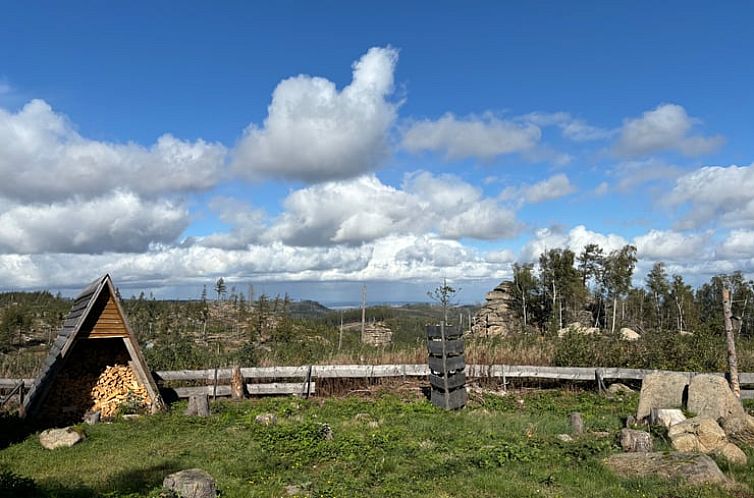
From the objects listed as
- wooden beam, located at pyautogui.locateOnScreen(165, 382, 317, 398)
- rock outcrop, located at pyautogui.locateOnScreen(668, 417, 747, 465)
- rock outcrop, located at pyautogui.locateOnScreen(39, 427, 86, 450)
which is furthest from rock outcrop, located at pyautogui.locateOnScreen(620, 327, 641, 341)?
rock outcrop, located at pyautogui.locateOnScreen(39, 427, 86, 450)

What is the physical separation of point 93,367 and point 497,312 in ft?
103

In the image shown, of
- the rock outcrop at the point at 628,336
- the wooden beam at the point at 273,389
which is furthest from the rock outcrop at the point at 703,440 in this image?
the wooden beam at the point at 273,389

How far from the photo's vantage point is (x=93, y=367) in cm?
1311

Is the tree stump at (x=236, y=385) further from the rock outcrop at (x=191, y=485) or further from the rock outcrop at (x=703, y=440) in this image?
the rock outcrop at (x=703, y=440)

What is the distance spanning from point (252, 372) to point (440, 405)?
19.1ft

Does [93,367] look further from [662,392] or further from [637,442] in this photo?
[662,392]

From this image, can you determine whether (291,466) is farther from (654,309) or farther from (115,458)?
(654,309)

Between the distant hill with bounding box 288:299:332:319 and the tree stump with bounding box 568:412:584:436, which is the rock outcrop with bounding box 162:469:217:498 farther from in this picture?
the distant hill with bounding box 288:299:332:319

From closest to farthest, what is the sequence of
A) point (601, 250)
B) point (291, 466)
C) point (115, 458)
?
1. point (291, 466)
2. point (115, 458)
3. point (601, 250)

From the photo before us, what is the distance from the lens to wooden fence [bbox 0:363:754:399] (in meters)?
14.7

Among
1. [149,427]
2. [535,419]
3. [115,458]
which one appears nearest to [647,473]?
[535,419]

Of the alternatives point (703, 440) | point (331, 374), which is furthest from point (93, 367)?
point (703, 440)

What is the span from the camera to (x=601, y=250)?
42156mm

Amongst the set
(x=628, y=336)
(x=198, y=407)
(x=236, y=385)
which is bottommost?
(x=198, y=407)
